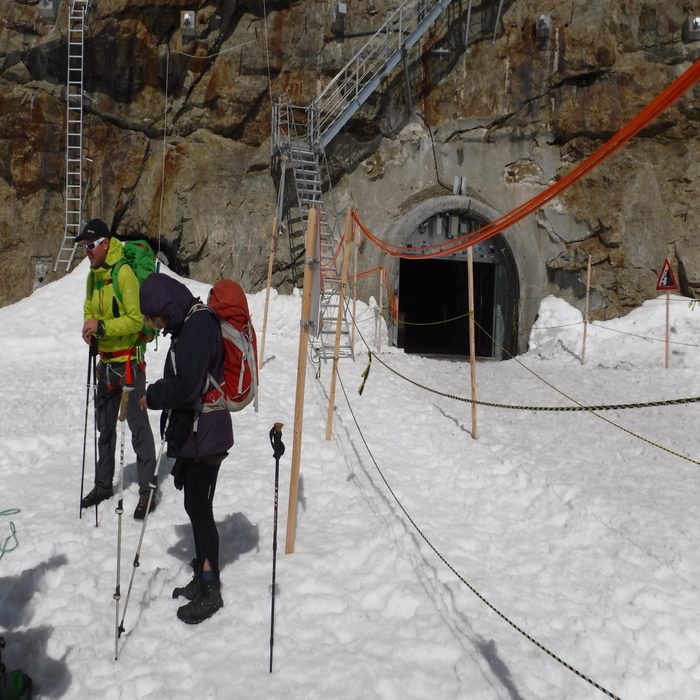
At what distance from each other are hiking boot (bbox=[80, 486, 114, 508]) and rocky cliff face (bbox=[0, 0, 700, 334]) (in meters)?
9.47

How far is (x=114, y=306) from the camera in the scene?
4.16m

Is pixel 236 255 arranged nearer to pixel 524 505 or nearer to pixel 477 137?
pixel 477 137

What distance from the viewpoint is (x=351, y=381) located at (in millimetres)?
9492

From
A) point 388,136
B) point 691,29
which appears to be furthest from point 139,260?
point 691,29

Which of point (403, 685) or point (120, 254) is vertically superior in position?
point (120, 254)

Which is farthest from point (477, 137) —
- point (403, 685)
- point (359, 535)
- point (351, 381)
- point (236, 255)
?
point (403, 685)

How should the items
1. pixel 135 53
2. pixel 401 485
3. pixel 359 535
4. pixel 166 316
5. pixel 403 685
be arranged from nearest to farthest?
pixel 403 685
pixel 166 316
pixel 359 535
pixel 401 485
pixel 135 53

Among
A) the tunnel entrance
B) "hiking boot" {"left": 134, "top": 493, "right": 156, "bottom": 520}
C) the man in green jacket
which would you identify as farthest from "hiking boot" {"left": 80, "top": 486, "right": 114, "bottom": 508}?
the tunnel entrance

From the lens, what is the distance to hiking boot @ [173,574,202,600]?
3.16m

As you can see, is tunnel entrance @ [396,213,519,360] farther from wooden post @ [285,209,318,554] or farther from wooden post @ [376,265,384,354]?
wooden post @ [285,209,318,554]

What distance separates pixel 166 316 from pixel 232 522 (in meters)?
2.03

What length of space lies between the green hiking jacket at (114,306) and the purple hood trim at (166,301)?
1.28 metres

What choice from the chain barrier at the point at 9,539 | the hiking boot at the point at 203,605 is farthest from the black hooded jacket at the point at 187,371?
the chain barrier at the point at 9,539

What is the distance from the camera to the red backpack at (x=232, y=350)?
2.99 metres
